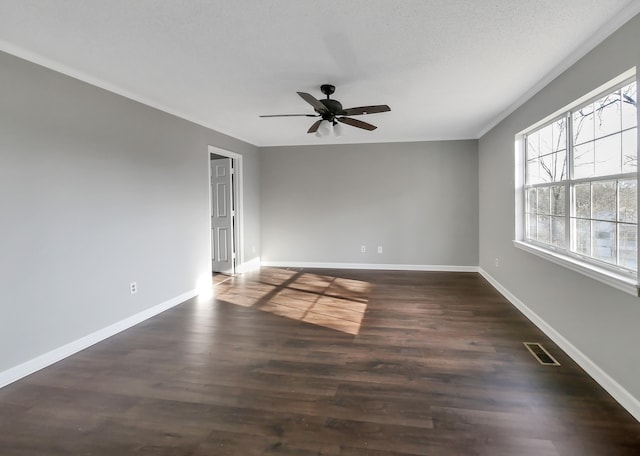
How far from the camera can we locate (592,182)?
2611 millimetres

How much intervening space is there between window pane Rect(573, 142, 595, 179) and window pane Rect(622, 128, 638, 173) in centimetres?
39

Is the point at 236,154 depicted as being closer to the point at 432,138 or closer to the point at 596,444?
the point at 432,138

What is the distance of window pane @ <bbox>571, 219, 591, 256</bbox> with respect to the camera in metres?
2.68

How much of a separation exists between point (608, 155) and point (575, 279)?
0.98 metres

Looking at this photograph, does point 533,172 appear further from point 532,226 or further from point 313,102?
point 313,102

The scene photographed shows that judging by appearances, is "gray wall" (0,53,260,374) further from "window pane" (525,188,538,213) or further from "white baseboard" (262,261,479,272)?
"window pane" (525,188,538,213)

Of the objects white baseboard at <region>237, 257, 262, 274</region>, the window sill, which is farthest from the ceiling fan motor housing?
white baseboard at <region>237, 257, 262, 274</region>

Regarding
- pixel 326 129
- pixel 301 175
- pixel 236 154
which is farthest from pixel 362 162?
pixel 326 129

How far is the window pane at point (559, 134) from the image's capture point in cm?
305

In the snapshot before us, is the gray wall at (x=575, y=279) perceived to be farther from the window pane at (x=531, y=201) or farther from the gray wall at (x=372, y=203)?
the gray wall at (x=372, y=203)

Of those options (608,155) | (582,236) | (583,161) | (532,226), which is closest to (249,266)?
(532,226)

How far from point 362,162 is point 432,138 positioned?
132 centimetres

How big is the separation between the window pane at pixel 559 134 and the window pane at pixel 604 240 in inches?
34.8

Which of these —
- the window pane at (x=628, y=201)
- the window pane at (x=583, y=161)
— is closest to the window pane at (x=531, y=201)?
the window pane at (x=583, y=161)
